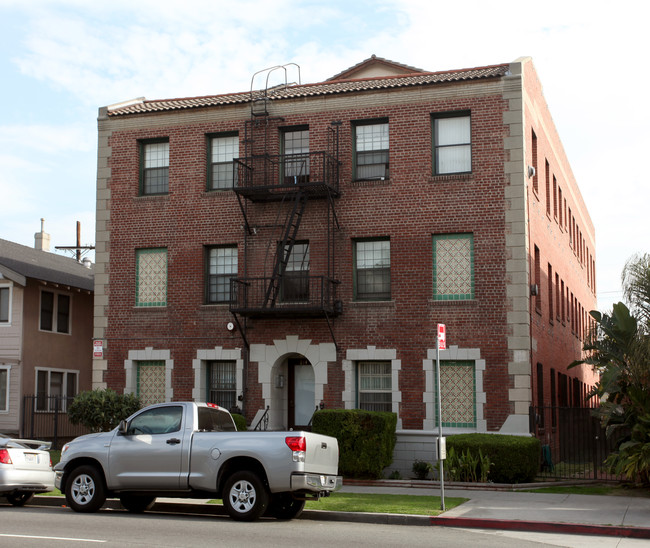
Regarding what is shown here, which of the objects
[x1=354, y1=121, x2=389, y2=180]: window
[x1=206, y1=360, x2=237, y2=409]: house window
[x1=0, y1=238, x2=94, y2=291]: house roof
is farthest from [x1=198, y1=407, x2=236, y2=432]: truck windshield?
[x1=0, y1=238, x2=94, y2=291]: house roof

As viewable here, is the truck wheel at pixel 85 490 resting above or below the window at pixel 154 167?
below

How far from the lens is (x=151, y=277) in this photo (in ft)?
81.3

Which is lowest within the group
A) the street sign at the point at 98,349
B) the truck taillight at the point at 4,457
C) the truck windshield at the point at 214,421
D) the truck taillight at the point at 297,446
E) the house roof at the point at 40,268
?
the truck taillight at the point at 4,457

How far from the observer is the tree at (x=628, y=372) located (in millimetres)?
17391

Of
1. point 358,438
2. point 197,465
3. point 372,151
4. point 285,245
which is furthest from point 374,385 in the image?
point 197,465

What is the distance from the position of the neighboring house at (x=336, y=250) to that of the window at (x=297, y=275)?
0.13 ft

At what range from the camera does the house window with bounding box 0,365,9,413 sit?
29375 mm

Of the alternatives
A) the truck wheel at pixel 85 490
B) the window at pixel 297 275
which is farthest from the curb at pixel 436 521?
the window at pixel 297 275

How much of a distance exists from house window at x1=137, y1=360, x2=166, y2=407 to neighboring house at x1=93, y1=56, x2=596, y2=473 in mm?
56

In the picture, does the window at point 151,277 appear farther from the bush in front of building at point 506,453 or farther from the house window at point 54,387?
the bush in front of building at point 506,453

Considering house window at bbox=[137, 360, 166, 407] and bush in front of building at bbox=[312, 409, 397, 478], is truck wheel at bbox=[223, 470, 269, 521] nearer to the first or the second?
bush in front of building at bbox=[312, 409, 397, 478]

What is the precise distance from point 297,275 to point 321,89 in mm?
5172

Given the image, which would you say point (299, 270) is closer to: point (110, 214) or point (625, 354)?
point (110, 214)

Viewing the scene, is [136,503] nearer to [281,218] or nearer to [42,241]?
[281,218]
